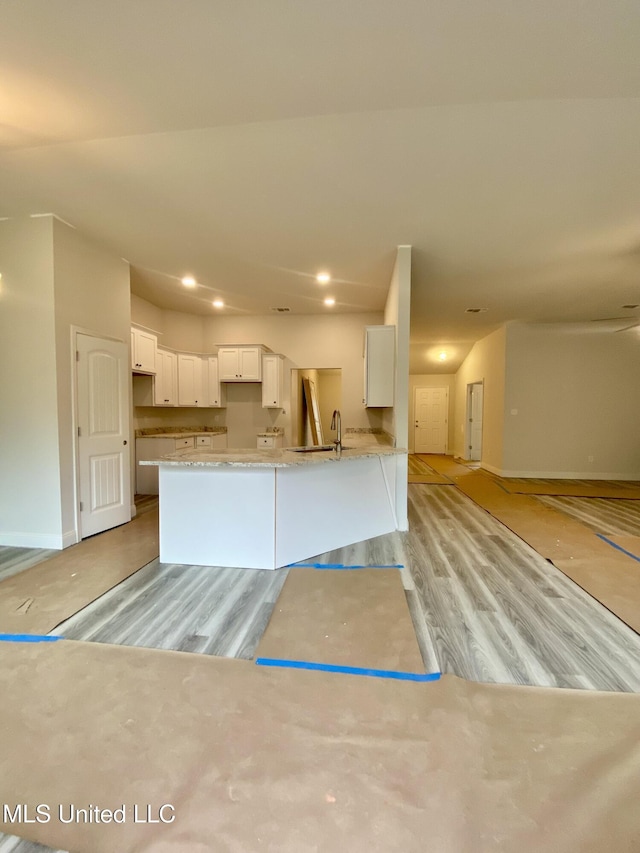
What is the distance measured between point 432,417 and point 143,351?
824 centimetres

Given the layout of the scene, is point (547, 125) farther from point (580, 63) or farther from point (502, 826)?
point (502, 826)

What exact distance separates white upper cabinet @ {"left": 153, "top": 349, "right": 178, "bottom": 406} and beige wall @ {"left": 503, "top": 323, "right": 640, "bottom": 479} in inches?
244

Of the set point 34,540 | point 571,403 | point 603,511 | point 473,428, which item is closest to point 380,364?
Result: point 603,511

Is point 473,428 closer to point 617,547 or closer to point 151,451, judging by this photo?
point 617,547

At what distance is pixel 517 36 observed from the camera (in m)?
1.55

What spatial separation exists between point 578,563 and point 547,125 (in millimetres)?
3193

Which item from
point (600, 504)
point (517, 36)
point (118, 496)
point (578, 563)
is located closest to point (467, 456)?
point (600, 504)

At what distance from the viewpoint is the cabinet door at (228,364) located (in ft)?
19.9

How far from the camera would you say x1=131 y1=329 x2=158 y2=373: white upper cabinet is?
4844mm

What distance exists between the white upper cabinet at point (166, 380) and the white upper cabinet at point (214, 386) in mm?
564

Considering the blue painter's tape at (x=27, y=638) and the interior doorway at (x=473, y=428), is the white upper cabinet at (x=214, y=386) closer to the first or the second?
the blue painter's tape at (x=27, y=638)

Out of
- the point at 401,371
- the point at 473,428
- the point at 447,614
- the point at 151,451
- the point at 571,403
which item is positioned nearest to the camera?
the point at 447,614

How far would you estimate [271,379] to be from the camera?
20.3 feet

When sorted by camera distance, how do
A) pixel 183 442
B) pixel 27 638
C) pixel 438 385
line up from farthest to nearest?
1. pixel 438 385
2. pixel 183 442
3. pixel 27 638
